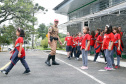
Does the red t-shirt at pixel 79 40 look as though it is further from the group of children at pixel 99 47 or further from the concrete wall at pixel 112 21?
the concrete wall at pixel 112 21

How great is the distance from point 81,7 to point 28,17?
13091mm

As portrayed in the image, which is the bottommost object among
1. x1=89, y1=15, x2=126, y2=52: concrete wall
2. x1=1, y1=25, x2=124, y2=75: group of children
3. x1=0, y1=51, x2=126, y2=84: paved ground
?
x1=0, y1=51, x2=126, y2=84: paved ground

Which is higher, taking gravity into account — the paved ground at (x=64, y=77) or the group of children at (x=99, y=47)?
the group of children at (x=99, y=47)

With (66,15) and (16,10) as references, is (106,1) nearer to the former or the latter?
(66,15)

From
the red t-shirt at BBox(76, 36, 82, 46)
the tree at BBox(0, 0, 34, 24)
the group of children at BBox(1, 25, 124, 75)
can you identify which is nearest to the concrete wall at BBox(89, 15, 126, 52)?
the red t-shirt at BBox(76, 36, 82, 46)

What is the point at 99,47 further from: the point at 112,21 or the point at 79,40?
the point at 112,21

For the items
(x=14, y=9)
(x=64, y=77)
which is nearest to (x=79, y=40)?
(x=64, y=77)

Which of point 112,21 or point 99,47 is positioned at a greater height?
point 112,21

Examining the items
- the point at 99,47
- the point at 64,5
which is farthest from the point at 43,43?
the point at 99,47

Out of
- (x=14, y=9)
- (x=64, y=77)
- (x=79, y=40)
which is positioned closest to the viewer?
(x=64, y=77)

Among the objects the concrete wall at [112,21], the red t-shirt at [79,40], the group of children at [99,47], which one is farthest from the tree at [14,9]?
the group of children at [99,47]

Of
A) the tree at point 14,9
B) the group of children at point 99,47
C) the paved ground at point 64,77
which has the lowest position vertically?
the paved ground at point 64,77

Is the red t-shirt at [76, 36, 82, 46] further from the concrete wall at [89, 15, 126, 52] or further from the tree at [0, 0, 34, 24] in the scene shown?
the tree at [0, 0, 34, 24]

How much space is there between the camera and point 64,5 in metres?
23.6
